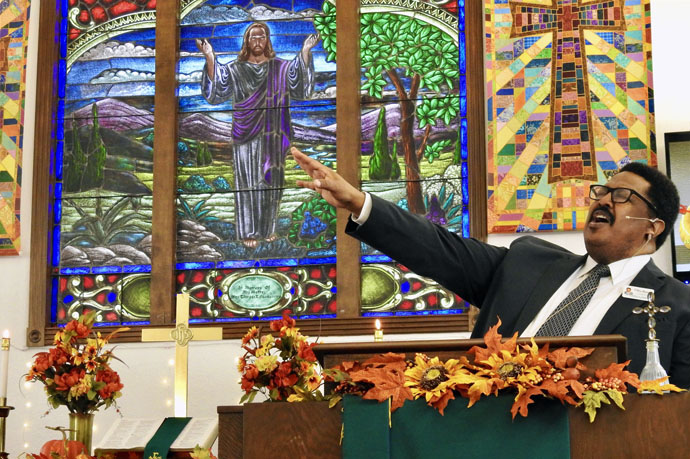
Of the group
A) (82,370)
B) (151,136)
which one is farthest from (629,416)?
(151,136)

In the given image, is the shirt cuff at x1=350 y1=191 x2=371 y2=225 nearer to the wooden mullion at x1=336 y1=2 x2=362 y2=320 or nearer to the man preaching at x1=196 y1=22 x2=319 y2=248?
the wooden mullion at x1=336 y1=2 x2=362 y2=320

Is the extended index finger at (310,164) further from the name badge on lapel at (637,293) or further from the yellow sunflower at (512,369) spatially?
the name badge on lapel at (637,293)

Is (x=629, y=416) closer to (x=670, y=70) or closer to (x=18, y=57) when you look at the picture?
(x=670, y=70)

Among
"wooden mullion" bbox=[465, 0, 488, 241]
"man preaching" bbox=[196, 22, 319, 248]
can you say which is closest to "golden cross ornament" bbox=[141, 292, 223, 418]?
"man preaching" bbox=[196, 22, 319, 248]

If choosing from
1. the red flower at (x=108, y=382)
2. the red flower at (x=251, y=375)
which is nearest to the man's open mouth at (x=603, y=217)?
the red flower at (x=251, y=375)

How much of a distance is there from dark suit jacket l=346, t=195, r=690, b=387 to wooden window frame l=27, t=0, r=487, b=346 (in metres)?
2.19

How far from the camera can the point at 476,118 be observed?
5871mm

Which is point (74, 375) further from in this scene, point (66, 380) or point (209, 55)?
point (209, 55)

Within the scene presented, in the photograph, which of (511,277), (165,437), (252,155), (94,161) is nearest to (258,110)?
(252,155)

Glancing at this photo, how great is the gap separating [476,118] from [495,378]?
150 inches

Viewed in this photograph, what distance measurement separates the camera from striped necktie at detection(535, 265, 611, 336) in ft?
10.3

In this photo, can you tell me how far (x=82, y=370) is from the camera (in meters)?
4.28

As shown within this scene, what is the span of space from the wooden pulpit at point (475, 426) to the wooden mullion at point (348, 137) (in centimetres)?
331

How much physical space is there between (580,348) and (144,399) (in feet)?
12.4
